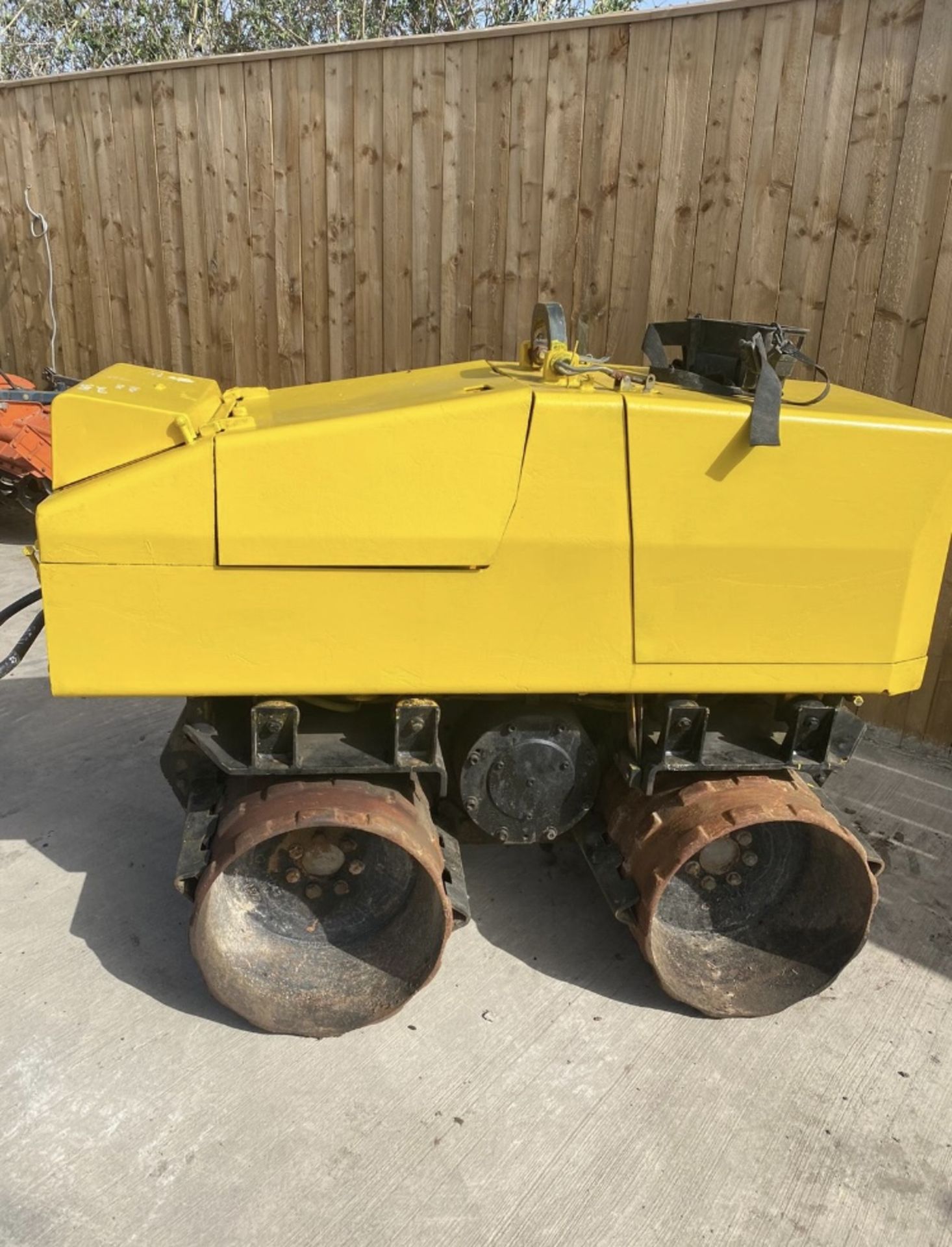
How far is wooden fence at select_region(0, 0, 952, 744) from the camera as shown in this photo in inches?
141

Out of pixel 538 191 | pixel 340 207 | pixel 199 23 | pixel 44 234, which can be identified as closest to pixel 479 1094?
pixel 538 191

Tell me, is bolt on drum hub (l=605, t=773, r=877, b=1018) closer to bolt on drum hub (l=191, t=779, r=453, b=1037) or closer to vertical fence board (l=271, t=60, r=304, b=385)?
bolt on drum hub (l=191, t=779, r=453, b=1037)

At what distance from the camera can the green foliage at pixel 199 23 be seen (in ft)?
48.6

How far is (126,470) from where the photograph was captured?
2045 mm

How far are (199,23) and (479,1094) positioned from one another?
58.1 ft

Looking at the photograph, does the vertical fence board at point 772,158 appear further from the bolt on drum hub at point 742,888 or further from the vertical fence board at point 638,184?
the bolt on drum hub at point 742,888

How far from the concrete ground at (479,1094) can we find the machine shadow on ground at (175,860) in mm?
12

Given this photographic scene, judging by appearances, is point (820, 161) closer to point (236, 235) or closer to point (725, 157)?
point (725, 157)

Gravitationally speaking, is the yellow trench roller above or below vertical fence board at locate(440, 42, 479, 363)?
below

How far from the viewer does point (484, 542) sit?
6.94 feet

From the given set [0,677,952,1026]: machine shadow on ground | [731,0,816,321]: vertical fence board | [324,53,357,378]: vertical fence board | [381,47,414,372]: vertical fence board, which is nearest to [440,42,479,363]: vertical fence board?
[381,47,414,372]: vertical fence board

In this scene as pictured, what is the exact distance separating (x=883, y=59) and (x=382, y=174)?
2357 millimetres

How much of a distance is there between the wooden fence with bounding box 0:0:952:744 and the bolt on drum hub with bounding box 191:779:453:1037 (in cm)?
255

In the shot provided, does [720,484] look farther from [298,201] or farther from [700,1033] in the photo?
[298,201]
